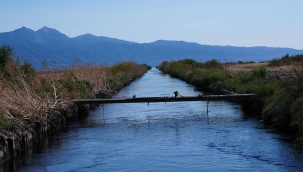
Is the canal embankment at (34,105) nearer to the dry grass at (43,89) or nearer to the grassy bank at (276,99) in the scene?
the dry grass at (43,89)

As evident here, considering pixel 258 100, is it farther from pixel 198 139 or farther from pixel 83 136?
pixel 83 136

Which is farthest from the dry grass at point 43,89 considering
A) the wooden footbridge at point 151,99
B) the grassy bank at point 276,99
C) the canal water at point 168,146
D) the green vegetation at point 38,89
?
the grassy bank at point 276,99

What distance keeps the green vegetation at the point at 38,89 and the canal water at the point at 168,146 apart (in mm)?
1313

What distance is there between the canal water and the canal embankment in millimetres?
665

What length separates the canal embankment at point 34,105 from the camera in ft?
55.7

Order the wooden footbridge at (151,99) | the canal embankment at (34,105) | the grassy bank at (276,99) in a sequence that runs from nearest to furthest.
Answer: the canal embankment at (34,105)
the grassy bank at (276,99)
the wooden footbridge at (151,99)

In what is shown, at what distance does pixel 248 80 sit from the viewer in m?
33.6

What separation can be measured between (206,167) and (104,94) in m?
21.4

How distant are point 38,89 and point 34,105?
4108 millimetres

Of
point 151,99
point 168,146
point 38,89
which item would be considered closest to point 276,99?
point 168,146

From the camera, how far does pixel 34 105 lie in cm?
1973

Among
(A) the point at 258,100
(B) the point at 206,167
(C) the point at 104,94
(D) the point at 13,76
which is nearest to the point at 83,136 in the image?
(D) the point at 13,76

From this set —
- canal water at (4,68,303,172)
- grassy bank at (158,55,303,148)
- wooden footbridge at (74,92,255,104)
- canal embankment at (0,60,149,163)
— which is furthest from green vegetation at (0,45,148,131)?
grassy bank at (158,55,303,148)

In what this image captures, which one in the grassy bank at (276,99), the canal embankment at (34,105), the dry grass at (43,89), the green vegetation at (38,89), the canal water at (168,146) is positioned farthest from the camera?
the dry grass at (43,89)
